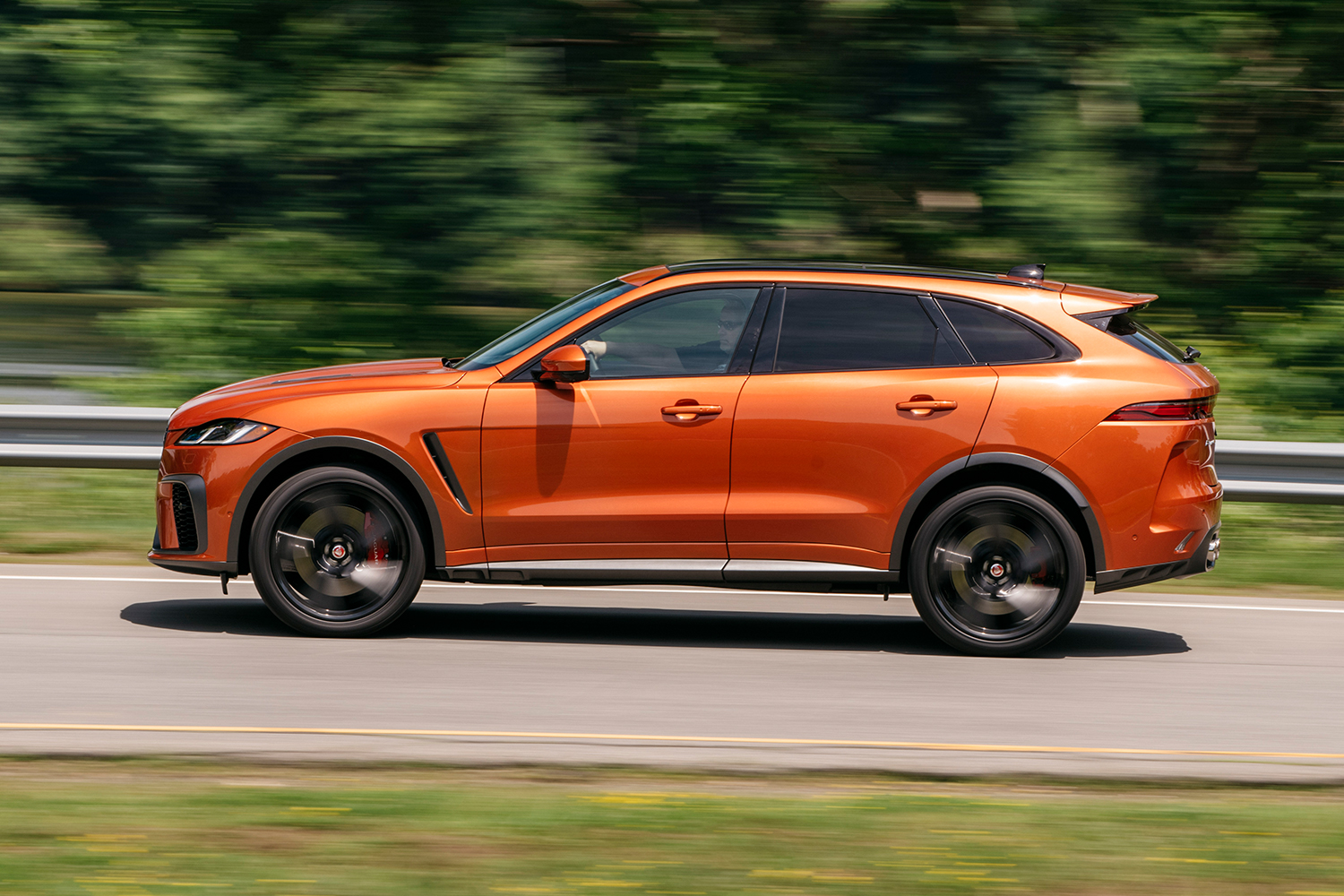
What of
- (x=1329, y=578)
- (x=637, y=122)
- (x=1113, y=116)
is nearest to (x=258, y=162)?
(x=637, y=122)

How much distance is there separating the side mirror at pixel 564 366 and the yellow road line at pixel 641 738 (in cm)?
186

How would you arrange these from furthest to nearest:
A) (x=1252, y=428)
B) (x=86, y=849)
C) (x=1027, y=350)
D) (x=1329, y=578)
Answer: (x=1252, y=428), (x=1329, y=578), (x=1027, y=350), (x=86, y=849)

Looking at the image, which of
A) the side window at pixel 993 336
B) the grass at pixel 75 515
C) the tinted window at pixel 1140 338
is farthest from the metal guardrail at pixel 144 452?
the side window at pixel 993 336

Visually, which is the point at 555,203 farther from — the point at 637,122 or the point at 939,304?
the point at 939,304

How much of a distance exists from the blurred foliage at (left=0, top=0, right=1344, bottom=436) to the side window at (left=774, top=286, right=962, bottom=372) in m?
6.20

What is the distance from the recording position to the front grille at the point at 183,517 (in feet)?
23.3

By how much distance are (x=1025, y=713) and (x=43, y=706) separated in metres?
3.85

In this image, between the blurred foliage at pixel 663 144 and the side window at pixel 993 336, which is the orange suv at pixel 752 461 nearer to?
the side window at pixel 993 336

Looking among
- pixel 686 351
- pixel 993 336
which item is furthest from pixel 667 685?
pixel 993 336

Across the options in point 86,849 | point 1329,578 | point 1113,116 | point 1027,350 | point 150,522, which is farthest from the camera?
point 1113,116

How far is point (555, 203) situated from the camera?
13.2 meters

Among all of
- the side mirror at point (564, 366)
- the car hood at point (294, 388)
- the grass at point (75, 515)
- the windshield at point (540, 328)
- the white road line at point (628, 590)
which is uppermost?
the windshield at point (540, 328)

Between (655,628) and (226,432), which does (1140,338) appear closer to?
(655,628)

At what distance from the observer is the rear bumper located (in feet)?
23.0
